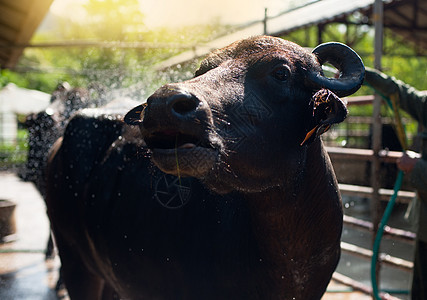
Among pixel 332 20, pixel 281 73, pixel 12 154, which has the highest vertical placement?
pixel 332 20

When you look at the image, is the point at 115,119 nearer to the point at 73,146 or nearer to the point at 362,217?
the point at 73,146

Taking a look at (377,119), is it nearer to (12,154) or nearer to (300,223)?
(300,223)

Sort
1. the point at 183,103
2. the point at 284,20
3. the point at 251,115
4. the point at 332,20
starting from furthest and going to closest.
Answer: the point at 332,20 → the point at 284,20 → the point at 251,115 → the point at 183,103

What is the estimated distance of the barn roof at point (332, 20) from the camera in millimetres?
5836

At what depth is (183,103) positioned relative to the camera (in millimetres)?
1549

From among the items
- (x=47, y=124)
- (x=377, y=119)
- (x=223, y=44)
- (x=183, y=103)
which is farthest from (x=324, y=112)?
(x=47, y=124)

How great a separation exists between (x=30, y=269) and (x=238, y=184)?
17.1ft

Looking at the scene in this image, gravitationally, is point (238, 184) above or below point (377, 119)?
below

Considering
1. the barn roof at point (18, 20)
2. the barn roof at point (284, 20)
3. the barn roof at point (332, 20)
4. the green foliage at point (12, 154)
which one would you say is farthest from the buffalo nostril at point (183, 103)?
the green foliage at point (12, 154)

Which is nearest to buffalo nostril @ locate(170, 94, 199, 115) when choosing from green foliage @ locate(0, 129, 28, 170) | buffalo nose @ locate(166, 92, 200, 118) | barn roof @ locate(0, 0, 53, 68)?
buffalo nose @ locate(166, 92, 200, 118)

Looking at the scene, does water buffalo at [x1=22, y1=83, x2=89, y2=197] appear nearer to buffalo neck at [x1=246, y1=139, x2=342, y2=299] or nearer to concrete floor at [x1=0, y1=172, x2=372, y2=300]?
concrete floor at [x1=0, y1=172, x2=372, y2=300]

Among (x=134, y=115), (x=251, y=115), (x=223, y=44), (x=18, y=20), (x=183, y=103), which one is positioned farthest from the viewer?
(x=18, y=20)

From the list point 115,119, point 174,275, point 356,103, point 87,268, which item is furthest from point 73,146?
point 356,103

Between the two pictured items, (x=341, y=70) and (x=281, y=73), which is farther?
(x=341, y=70)
